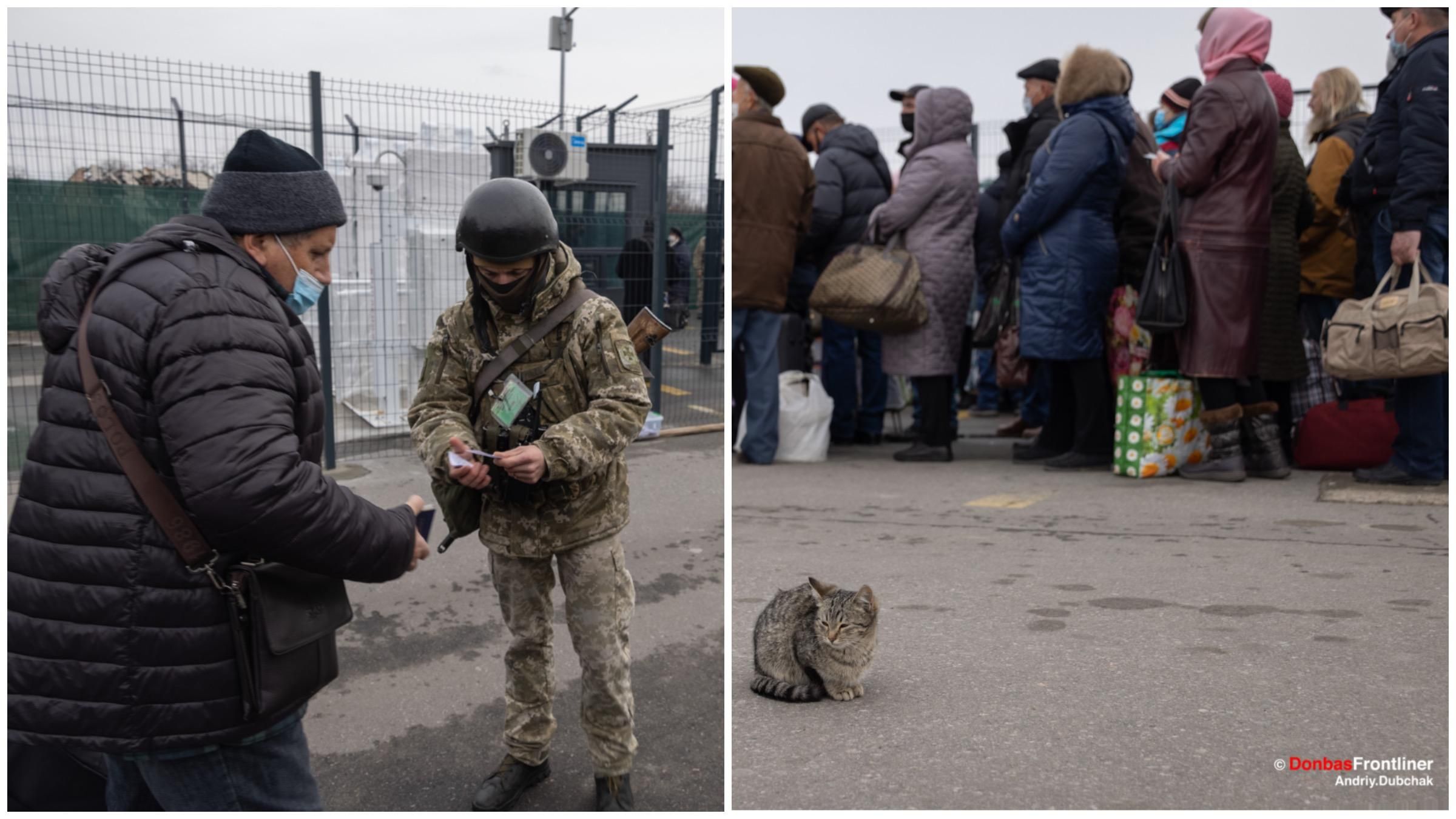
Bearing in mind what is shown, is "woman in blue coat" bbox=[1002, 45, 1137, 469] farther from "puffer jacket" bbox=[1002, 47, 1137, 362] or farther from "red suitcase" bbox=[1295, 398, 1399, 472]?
"red suitcase" bbox=[1295, 398, 1399, 472]

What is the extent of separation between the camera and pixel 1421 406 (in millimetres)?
5770

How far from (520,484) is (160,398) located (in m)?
1.04

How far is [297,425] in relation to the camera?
2.41 m

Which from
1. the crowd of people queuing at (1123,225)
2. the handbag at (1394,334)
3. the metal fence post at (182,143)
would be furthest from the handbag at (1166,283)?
the metal fence post at (182,143)

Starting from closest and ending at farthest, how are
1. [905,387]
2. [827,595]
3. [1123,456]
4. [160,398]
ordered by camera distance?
[160,398]
[827,595]
[1123,456]
[905,387]

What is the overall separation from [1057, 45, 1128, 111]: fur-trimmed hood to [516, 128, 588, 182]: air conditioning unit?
3278mm

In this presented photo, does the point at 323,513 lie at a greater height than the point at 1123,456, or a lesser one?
greater

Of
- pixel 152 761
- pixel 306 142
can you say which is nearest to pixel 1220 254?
pixel 306 142

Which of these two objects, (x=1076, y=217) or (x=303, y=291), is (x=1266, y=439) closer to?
(x=1076, y=217)

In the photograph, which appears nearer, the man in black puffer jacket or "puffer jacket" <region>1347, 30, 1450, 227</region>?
the man in black puffer jacket

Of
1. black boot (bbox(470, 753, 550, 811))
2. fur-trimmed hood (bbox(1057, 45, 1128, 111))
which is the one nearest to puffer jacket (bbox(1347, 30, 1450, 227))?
fur-trimmed hood (bbox(1057, 45, 1128, 111))

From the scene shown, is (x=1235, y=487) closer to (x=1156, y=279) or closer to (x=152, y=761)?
(x=1156, y=279)

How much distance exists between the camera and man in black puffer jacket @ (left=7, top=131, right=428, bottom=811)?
2178 mm

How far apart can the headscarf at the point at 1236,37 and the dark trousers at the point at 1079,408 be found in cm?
169
